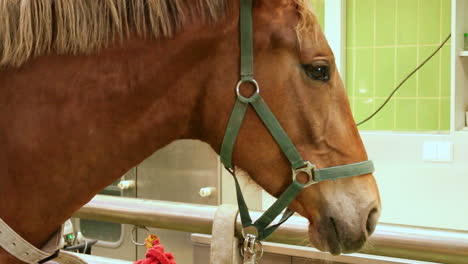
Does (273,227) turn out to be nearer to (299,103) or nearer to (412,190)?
(299,103)

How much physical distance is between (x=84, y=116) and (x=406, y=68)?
2.26 m

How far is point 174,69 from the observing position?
893 millimetres

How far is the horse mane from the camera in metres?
0.83

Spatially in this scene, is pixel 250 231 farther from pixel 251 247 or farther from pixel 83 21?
pixel 83 21

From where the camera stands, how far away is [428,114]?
279 cm

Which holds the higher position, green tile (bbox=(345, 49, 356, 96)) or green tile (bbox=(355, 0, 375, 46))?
green tile (bbox=(355, 0, 375, 46))

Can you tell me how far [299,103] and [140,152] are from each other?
270 mm

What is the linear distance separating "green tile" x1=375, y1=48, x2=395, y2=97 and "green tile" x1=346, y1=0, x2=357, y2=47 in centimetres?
14

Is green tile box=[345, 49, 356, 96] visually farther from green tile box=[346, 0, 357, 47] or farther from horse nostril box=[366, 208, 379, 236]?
horse nostril box=[366, 208, 379, 236]

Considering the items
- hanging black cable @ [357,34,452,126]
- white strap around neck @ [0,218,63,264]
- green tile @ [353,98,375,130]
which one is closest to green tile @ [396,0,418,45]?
hanging black cable @ [357,34,452,126]

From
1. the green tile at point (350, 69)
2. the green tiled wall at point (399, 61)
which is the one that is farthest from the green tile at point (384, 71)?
the green tile at point (350, 69)

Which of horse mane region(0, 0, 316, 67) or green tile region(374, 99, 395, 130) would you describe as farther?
green tile region(374, 99, 395, 130)

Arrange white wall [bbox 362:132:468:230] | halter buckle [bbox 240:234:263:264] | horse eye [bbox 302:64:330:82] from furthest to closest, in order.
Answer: white wall [bbox 362:132:468:230] → halter buckle [bbox 240:234:263:264] → horse eye [bbox 302:64:330:82]

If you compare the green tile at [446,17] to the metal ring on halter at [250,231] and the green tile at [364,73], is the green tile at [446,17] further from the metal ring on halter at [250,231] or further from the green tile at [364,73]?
the metal ring on halter at [250,231]
